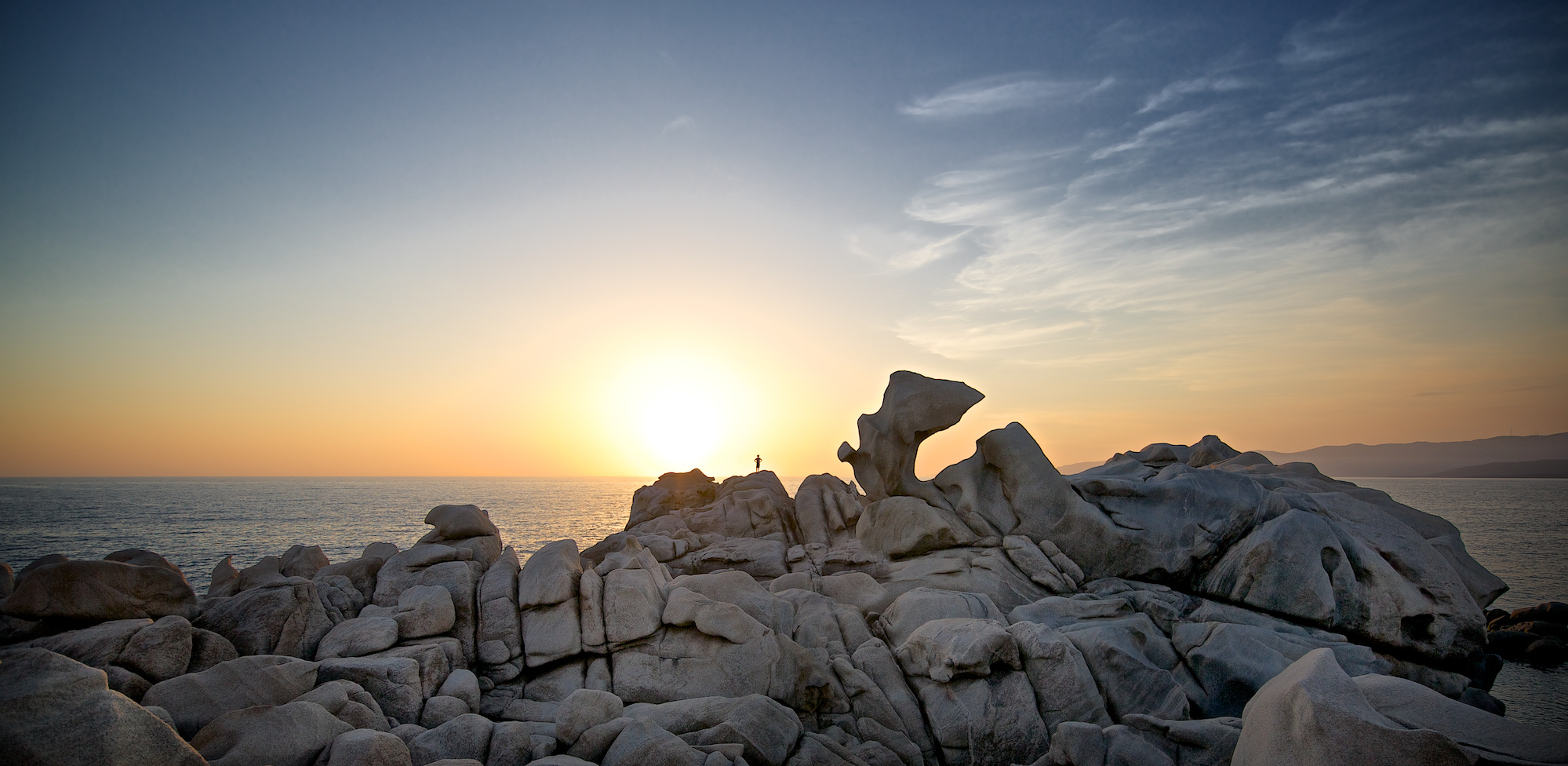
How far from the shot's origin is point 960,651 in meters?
13.2

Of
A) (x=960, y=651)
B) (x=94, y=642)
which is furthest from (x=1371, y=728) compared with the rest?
(x=94, y=642)

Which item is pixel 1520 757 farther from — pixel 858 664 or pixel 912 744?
pixel 858 664

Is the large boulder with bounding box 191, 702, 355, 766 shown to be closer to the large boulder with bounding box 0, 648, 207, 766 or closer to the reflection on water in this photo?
the large boulder with bounding box 0, 648, 207, 766

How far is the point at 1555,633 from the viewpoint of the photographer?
25.7 metres

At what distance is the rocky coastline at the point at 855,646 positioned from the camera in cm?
821

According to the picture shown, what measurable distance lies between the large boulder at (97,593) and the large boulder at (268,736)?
20.7 ft

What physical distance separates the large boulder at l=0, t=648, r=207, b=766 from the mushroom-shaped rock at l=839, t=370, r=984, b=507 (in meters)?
20.7

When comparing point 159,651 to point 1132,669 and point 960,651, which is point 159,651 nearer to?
point 960,651

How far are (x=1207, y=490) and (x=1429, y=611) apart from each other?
5527mm

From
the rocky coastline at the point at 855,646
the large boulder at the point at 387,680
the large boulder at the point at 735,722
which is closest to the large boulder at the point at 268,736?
the rocky coastline at the point at 855,646

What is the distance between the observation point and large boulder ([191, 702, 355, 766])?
A: 905 centimetres

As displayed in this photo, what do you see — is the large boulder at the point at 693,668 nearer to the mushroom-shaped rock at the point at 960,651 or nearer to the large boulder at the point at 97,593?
the mushroom-shaped rock at the point at 960,651

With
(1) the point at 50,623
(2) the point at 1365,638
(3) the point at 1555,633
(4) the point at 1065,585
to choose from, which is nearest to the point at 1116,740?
(4) the point at 1065,585

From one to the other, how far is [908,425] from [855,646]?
11.3 m
